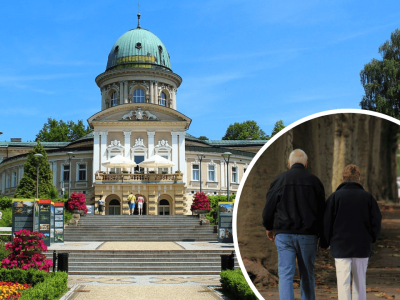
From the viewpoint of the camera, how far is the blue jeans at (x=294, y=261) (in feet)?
15.4

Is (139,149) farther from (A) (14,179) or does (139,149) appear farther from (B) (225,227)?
(B) (225,227)

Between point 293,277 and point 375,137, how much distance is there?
1.42 metres

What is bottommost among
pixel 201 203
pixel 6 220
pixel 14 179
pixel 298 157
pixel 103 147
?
pixel 6 220

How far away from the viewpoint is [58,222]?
91.5ft

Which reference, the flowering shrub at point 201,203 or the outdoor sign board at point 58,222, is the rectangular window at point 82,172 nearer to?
the flowering shrub at point 201,203

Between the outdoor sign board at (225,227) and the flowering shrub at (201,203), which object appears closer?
the outdoor sign board at (225,227)

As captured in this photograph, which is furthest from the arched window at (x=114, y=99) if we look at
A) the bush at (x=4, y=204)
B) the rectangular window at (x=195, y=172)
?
the bush at (x=4, y=204)

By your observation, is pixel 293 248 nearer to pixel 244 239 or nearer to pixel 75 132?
pixel 244 239

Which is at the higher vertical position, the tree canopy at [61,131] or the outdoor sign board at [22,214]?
the tree canopy at [61,131]

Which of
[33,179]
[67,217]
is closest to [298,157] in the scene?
[67,217]

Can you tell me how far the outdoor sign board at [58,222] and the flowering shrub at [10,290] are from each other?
1460cm

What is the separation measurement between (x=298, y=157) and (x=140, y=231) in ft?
90.4

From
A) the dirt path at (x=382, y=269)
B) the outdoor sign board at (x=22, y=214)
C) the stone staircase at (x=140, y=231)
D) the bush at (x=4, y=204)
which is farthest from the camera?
the bush at (x=4, y=204)

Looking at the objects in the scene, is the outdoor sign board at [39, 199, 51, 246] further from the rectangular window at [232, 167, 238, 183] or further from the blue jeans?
the rectangular window at [232, 167, 238, 183]
